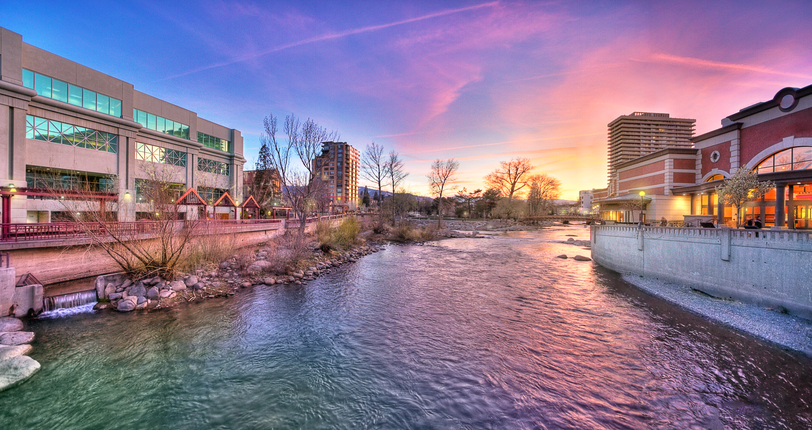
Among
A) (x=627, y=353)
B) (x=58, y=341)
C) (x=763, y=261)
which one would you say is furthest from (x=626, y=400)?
(x=58, y=341)

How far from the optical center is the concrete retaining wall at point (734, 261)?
913 cm

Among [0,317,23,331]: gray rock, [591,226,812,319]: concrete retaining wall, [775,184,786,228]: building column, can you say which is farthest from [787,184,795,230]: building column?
[0,317,23,331]: gray rock

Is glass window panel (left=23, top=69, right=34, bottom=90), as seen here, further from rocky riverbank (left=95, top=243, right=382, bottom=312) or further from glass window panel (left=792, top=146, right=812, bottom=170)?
glass window panel (left=792, top=146, right=812, bottom=170)

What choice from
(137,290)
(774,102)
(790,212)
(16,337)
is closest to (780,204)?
(790,212)

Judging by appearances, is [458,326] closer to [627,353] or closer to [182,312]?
[627,353]

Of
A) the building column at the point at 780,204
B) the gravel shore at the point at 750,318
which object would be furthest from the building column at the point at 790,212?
the gravel shore at the point at 750,318

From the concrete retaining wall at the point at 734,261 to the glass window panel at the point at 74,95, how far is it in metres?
43.0

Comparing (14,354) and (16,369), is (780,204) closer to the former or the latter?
(16,369)

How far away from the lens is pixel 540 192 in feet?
→ 222

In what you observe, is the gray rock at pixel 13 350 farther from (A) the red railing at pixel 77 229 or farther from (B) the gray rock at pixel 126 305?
(A) the red railing at pixel 77 229

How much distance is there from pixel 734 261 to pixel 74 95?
4432cm

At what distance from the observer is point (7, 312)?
8500 millimetres

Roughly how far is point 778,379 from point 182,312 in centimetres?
1659

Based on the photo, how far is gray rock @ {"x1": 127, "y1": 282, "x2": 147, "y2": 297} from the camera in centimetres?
1046
